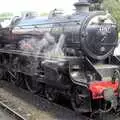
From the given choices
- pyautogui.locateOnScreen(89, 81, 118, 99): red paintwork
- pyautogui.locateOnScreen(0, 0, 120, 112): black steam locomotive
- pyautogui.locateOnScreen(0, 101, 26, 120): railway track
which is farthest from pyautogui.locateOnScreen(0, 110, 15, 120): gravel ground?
pyautogui.locateOnScreen(89, 81, 118, 99): red paintwork

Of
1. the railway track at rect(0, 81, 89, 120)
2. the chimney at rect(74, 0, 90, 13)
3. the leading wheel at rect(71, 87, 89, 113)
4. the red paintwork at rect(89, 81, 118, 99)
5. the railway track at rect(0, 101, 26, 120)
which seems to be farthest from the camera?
the chimney at rect(74, 0, 90, 13)

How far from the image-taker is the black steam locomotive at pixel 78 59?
9164 mm

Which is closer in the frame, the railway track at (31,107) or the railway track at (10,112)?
the railway track at (10,112)

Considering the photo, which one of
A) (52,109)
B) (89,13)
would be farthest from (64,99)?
(89,13)

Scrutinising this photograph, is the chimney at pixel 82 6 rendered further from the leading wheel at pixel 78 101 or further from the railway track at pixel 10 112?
the railway track at pixel 10 112

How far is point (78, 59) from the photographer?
31.0 feet

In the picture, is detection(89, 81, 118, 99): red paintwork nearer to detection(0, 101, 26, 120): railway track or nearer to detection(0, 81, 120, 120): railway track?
detection(0, 81, 120, 120): railway track

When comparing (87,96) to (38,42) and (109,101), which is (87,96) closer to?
(109,101)

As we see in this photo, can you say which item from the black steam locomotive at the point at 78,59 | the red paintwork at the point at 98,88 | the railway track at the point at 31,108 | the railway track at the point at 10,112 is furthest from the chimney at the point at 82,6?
the railway track at the point at 10,112

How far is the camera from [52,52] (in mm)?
10031

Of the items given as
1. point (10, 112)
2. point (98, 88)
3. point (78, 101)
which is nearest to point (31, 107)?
point (10, 112)

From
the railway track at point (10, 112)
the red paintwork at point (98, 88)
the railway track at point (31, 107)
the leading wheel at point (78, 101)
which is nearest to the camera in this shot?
the red paintwork at point (98, 88)

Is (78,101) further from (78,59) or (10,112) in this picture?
(10,112)

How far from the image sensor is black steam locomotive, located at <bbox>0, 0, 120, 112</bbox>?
361 inches
